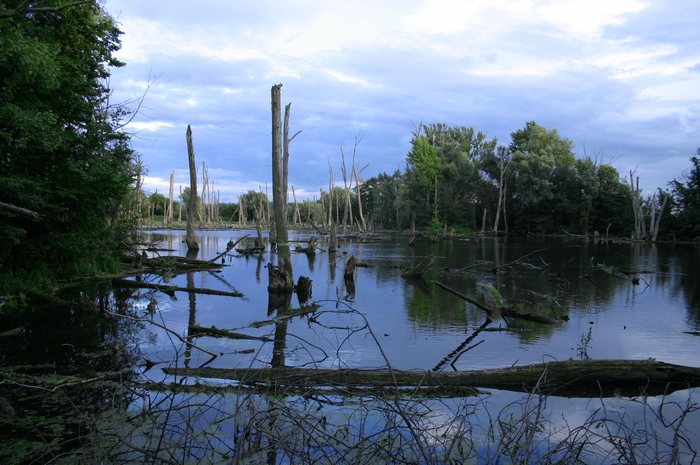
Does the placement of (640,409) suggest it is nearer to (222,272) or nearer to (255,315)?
(255,315)

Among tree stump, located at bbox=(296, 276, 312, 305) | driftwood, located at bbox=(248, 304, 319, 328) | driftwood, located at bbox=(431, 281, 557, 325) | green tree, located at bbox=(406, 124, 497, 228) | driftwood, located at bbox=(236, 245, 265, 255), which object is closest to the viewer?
driftwood, located at bbox=(248, 304, 319, 328)

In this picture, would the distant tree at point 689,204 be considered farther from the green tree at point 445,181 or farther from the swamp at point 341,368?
the swamp at point 341,368

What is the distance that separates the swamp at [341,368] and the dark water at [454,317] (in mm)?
68

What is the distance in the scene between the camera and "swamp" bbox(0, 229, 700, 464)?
4.02 m

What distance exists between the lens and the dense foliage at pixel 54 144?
433 inches

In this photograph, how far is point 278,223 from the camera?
616 inches

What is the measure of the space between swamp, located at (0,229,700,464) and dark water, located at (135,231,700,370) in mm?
68

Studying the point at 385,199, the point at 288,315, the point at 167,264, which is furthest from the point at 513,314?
the point at 385,199

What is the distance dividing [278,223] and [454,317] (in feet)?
19.6

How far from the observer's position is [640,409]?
6.53 metres

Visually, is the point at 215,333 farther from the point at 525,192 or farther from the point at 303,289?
the point at 525,192

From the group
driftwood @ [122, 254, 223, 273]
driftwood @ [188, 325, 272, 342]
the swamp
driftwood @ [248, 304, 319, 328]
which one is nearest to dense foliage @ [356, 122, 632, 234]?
the swamp

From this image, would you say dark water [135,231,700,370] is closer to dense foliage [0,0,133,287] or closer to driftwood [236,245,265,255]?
dense foliage [0,0,133,287]

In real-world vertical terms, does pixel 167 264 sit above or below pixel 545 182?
below
